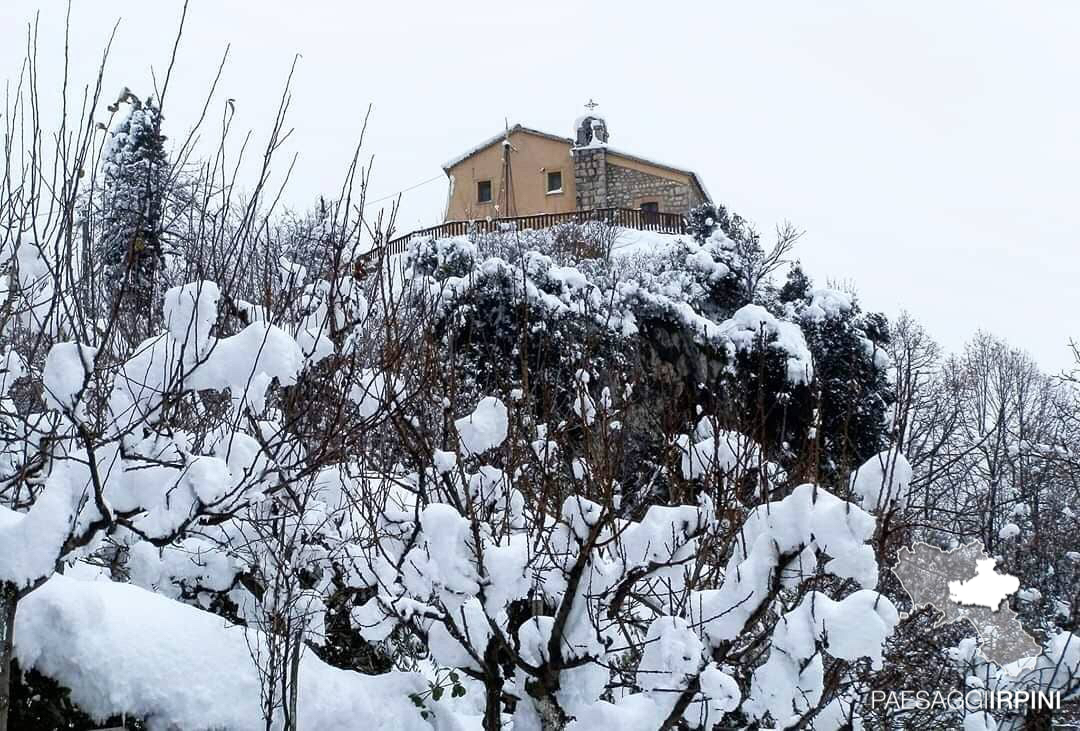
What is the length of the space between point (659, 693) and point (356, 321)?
324 cm

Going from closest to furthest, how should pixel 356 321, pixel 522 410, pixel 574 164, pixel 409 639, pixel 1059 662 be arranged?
pixel 1059 662
pixel 522 410
pixel 356 321
pixel 409 639
pixel 574 164

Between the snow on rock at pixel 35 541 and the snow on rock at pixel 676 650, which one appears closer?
the snow on rock at pixel 35 541

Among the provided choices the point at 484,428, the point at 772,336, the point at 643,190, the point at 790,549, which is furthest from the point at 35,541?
the point at 643,190

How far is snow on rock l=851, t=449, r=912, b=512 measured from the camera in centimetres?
395

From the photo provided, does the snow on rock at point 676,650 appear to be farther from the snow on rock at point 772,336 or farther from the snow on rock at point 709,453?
the snow on rock at point 772,336

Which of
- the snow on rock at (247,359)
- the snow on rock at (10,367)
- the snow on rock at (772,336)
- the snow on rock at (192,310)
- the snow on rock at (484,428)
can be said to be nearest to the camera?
the snow on rock at (247,359)

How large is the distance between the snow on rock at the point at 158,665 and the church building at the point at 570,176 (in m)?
27.9

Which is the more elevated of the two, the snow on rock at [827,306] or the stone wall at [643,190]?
the stone wall at [643,190]

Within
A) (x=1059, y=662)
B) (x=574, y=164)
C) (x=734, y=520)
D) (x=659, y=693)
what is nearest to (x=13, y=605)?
(x=659, y=693)

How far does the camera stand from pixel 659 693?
4.41 m

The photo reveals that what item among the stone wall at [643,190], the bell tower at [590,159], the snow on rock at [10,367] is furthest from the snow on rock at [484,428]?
the stone wall at [643,190]

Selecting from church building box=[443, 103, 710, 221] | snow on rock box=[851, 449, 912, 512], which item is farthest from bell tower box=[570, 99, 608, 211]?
snow on rock box=[851, 449, 912, 512]

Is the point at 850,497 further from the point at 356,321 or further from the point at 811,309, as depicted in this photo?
the point at 811,309

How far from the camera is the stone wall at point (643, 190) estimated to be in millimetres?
33281
